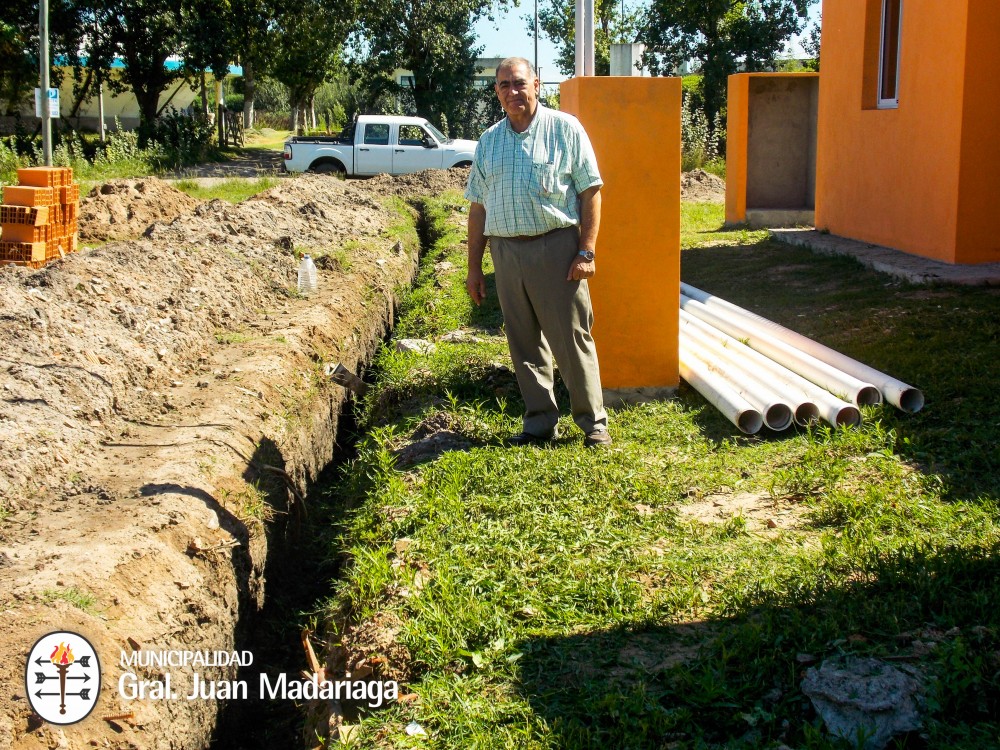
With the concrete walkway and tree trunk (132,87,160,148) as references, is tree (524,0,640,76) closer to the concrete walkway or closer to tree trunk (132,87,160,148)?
tree trunk (132,87,160,148)

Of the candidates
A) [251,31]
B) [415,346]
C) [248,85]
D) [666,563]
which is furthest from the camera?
[248,85]

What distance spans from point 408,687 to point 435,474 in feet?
5.63

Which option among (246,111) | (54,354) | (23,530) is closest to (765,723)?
(23,530)

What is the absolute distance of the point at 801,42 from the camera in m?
29.4

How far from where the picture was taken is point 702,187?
20.8 metres

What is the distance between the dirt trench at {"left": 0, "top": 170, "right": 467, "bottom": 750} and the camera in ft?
11.5

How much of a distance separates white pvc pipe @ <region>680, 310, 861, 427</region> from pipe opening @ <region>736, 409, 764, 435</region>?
22 cm

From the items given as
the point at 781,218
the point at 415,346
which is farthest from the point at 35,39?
the point at 415,346

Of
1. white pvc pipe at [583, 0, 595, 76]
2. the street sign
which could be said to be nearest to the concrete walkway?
white pvc pipe at [583, 0, 595, 76]

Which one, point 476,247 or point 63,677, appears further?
point 476,247

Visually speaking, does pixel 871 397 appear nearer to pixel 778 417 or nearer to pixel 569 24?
pixel 778 417

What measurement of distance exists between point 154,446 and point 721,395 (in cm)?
303

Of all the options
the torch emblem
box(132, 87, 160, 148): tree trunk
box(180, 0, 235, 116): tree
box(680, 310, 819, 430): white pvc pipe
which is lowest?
the torch emblem

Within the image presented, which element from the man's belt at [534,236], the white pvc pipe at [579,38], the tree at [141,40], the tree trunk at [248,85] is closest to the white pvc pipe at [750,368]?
the man's belt at [534,236]
